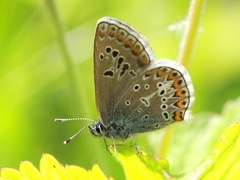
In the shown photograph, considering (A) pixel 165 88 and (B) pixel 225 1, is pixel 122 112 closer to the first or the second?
(A) pixel 165 88

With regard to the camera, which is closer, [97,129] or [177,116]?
[177,116]

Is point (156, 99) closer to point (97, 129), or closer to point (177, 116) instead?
point (177, 116)

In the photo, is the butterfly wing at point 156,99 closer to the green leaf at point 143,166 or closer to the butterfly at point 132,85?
the butterfly at point 132,85

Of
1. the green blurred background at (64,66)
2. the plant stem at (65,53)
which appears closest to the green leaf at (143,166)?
the plant stem at (65,53)

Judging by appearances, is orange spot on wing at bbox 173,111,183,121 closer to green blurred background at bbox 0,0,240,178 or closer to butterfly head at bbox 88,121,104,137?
butterfly head at bbox 88,121,104,137

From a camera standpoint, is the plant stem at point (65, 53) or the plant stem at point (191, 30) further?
the plant stem at point (65, 53)

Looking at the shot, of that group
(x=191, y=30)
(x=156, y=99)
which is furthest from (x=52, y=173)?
(x=191, y=30)

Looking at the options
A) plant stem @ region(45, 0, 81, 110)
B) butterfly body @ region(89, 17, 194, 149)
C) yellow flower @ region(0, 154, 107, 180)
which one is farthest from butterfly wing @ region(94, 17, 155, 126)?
yellow flower @ region(0, 154, 107, 180)
